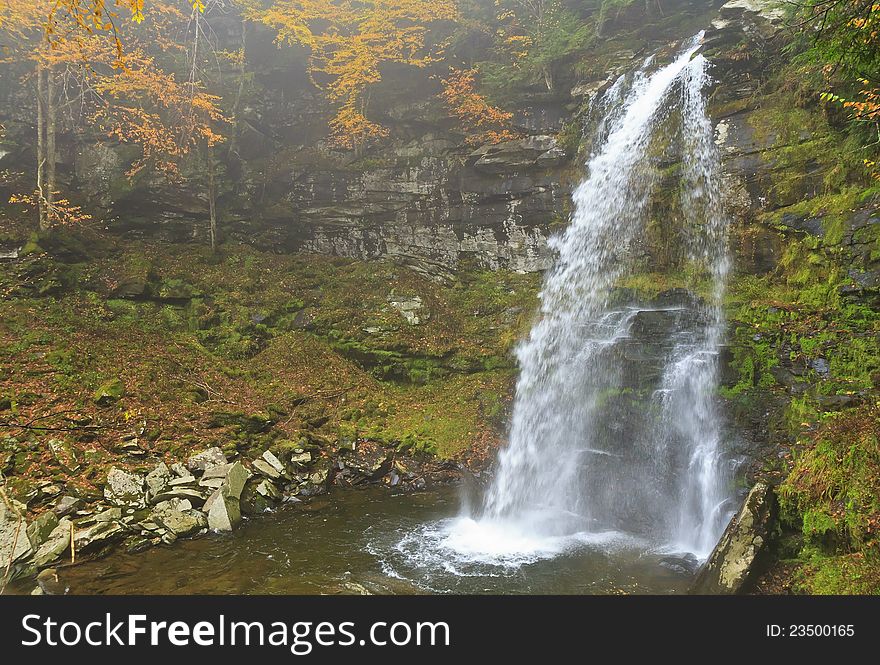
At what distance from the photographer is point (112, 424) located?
7.45 metres

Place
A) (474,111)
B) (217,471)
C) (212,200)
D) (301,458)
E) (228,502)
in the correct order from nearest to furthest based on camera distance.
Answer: (228,502)
(217,471)
(301,458)
(212,200)
(474,111)

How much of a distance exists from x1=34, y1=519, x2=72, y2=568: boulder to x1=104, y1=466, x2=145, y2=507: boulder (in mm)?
676

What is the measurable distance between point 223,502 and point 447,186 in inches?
418

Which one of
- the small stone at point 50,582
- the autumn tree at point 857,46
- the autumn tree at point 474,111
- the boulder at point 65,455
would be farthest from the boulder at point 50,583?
the autumn tree at point 474,111

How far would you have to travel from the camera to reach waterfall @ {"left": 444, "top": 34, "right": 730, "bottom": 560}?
7.29 m

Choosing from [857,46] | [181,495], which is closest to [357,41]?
[857,46]

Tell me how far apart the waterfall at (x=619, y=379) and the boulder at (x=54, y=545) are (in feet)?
15.4

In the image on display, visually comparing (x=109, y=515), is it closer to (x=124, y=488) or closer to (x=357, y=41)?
(x=124, y=488)

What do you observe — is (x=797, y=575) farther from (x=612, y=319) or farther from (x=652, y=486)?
(x=612, y=319)

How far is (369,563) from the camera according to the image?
236 inches

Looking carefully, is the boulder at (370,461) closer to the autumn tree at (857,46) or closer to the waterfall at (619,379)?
the waterfall at (619,379)

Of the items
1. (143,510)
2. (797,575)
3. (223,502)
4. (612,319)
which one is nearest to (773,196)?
(612,319)

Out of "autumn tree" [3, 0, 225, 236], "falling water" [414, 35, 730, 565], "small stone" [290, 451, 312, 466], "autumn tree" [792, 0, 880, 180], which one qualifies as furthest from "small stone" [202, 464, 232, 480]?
"autumn tree" [792, 0, 880, 180]

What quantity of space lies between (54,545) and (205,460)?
2.23 m
